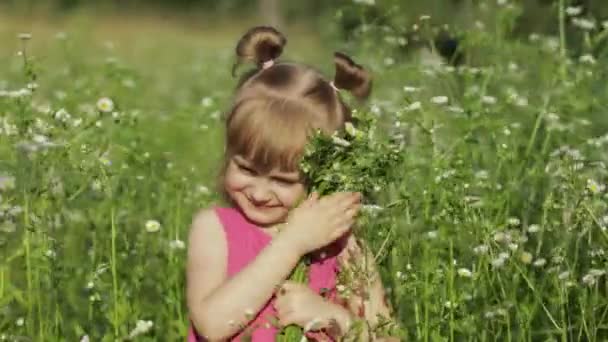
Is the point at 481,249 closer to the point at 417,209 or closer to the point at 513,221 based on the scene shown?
the point at 513,221

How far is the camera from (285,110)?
3.25 m

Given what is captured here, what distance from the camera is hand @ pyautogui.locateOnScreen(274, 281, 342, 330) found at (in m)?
3.17

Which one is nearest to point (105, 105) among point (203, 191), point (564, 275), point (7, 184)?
point (7, 184)

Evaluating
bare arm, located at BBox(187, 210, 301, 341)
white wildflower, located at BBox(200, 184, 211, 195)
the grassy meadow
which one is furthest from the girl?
white wildflower, located at BBox(200, 184, 211, 195)

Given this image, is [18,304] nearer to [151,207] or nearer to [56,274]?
[56,274]

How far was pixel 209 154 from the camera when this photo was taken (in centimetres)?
648

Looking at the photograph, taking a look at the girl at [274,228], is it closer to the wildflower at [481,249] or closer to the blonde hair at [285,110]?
the blonde hair at [285,110]

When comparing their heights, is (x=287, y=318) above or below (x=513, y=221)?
below

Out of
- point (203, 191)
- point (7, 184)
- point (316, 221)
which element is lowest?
point (203, 191)

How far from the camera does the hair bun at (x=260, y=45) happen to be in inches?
139

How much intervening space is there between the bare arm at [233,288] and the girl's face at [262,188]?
0.11 meters

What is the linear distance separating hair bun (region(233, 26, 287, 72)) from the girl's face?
0.37 meters

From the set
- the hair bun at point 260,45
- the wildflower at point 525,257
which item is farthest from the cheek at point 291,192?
the wildflower at point 525,257

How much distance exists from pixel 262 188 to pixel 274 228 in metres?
0.16
